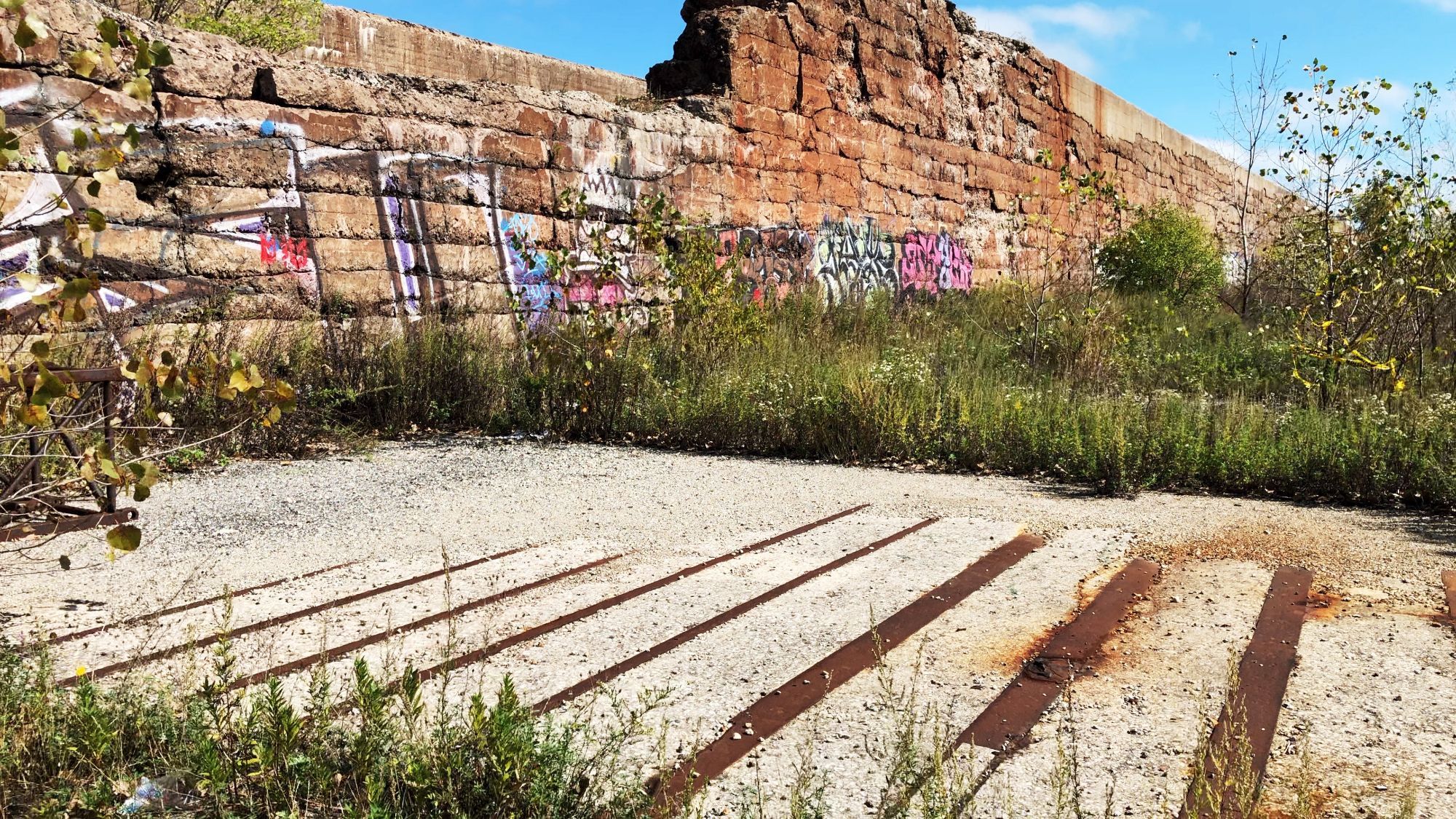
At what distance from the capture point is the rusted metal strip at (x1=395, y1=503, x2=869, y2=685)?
3.05 m

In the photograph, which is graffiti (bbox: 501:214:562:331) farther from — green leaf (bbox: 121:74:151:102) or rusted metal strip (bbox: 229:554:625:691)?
green leaf (bbox: 121:74:151:102)

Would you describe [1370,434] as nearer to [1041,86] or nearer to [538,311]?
[538,311]

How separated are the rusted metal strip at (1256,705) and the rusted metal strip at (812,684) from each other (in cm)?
71

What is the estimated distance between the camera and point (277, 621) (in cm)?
347

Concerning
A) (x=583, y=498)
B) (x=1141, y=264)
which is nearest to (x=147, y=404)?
(x=583, y=498)

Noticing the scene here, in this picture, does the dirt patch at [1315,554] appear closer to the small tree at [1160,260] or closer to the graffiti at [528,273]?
the graffiti at [528,273]

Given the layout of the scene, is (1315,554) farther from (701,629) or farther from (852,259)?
(852,259)

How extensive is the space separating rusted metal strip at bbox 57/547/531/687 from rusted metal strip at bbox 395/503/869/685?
26 centimetres

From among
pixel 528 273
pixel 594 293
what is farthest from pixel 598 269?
pixel 528 273

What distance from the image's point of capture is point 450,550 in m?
4.45

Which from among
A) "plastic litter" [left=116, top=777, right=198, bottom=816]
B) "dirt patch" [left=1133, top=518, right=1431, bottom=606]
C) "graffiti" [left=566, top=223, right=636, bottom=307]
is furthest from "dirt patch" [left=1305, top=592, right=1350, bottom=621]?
"graffiti" [left=566, top=223, right=636, bottom=307]

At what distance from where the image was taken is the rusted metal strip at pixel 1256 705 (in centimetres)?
220

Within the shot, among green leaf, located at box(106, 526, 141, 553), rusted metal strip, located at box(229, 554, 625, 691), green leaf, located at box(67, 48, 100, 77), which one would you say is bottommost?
rusted metal strip, located at box(229, 554, 625, 691)

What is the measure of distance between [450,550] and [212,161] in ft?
13.3
